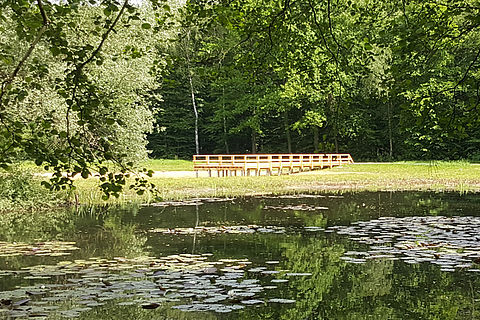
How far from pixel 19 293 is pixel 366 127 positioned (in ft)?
125

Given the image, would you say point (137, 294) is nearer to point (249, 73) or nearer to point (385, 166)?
point (249, 73)

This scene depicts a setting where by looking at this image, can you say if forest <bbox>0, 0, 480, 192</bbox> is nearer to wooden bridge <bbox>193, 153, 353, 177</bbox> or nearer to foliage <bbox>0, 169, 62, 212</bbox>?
foliage <bbox>0, 169, 62, 212</bbox>

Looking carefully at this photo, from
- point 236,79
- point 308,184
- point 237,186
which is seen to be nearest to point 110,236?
point 237,186

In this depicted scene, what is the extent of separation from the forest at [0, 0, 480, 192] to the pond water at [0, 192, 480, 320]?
153 centimetres

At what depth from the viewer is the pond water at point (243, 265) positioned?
6164mm

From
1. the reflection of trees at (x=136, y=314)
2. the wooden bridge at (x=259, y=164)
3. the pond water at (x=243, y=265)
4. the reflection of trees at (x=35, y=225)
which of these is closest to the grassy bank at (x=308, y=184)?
the wooden bridge at (x=259, y=164)

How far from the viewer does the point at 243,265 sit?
8320 mm

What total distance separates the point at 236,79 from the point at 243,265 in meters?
37.2

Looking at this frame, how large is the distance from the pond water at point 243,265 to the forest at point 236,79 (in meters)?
1.53

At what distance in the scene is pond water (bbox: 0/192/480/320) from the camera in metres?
6.16

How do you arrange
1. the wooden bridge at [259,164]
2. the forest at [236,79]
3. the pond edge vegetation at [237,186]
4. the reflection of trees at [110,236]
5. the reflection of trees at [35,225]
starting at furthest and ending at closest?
1. the wooden bridge at [259,164]
2. the pond edge vegetation at [237,186]
3. the reflection of trees at [35,225]
4. the reflection of trees at [110,236]
5. the forest at [236,79]

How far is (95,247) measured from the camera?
10281mm

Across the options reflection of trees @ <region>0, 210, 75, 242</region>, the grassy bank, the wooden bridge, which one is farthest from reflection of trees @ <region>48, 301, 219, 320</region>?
the wooden bridge

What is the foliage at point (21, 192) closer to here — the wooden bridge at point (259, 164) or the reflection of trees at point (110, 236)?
the reflection of trees at point (110, 236)
